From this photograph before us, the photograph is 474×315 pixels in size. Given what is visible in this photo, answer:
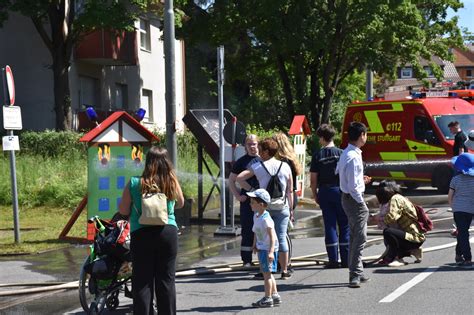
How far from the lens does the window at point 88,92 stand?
3231cm

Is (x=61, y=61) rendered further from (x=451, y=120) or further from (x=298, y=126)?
(x=451, y=120)

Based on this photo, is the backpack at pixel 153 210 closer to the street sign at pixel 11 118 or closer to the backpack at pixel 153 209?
the backpack at pixel 153 209

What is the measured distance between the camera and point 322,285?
9.32m

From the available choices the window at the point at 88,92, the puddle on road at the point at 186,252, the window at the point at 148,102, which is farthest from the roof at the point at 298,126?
the window at the point at 148,102

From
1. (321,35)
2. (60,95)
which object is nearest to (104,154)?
(60,95)

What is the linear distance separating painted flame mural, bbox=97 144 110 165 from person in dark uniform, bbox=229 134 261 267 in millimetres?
3171

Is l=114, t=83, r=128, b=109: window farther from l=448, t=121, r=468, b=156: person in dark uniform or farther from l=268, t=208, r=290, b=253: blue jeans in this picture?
l=268, t=208, r=290, b=253: blue jeans

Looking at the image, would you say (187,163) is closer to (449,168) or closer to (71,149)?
(71,149)

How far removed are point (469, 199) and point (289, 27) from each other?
21.0 meters

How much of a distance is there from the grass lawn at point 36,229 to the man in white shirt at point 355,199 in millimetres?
5490

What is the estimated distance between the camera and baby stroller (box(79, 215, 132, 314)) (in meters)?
7.62

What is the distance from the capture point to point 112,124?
12852 mm

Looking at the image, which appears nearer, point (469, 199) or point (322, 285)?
point (322, 285)

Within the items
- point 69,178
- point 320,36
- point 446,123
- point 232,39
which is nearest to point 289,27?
point 320,36
